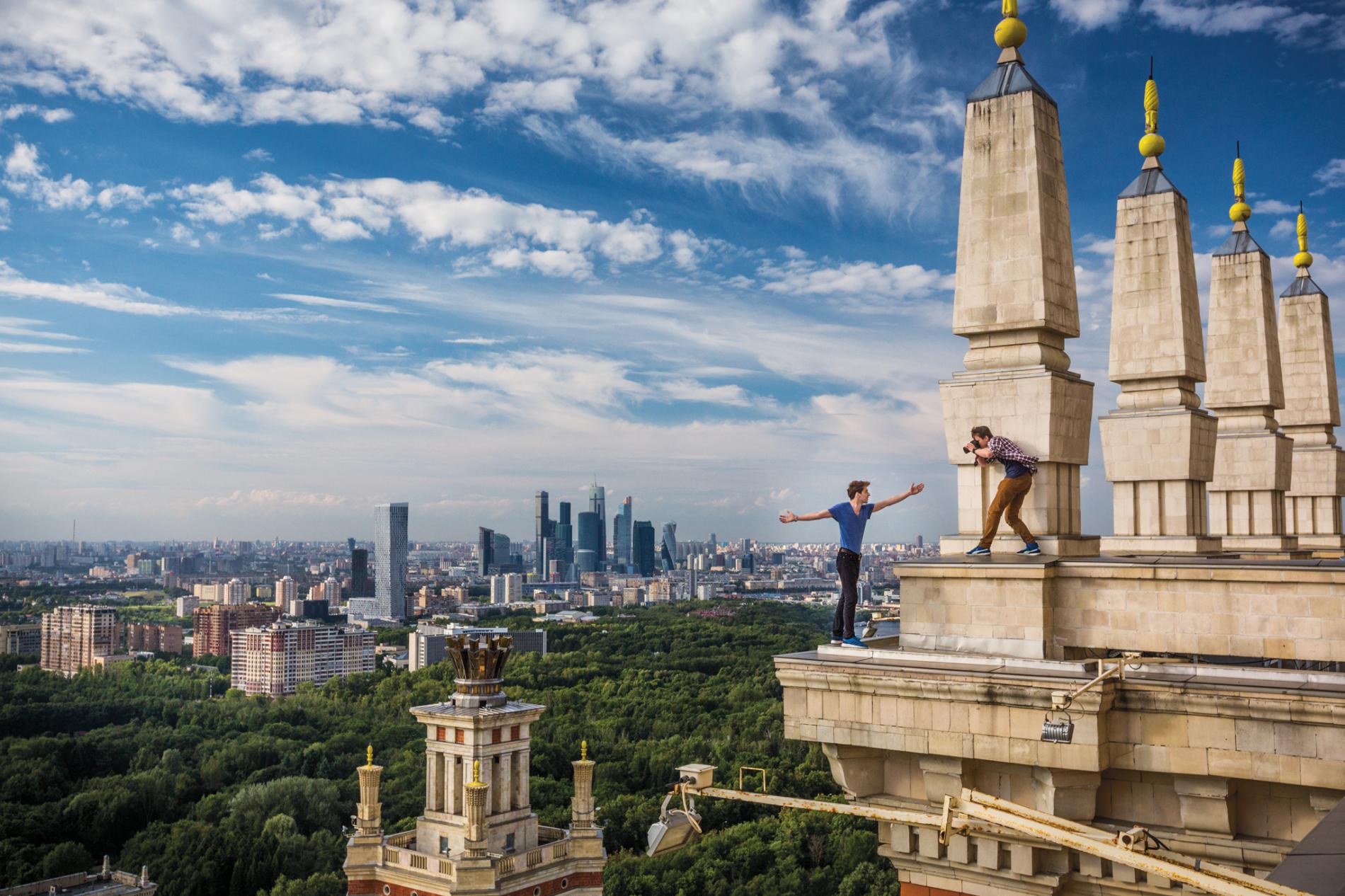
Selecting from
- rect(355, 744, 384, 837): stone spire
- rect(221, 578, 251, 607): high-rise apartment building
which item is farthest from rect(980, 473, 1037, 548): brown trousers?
rect(221, 578, 251, 607): high-rise apartment building

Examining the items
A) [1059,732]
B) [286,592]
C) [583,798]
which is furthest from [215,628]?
[1059,732]

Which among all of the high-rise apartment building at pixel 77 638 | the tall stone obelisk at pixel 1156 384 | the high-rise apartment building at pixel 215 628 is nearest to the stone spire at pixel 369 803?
the tall stone obelisk at pixel 1156 384

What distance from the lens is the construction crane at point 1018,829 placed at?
4586 mm

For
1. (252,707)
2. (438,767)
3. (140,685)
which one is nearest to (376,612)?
(140,685)

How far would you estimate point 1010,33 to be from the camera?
8555 mm

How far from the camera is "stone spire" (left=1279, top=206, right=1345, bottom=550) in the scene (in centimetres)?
1797

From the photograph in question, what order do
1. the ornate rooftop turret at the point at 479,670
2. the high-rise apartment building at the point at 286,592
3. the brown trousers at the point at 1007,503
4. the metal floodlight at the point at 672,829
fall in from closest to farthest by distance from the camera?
1. the metal floodlight at the point at 672,829
2. the brown trousers at the point at 1007,503
3. the ornate rooftop turret at the point at 479,670
4. the high-rise apartment building at the point at 286,592

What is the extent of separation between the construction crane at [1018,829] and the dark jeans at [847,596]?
1.40 metres

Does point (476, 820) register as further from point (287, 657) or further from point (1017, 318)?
point (287, 657)

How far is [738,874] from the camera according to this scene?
42.2 m

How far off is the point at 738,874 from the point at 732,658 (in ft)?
157

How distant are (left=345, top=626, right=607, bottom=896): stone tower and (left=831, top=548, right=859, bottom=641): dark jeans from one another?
2318 cm

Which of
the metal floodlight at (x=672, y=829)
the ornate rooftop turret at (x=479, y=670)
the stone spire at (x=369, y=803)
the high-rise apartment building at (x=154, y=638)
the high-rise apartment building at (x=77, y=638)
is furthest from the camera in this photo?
the high-rise apartment building at (x=154, y=638)

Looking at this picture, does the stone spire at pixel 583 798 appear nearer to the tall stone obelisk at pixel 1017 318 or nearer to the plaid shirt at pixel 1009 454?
the tall stone obelisk at pixel 1017 318
